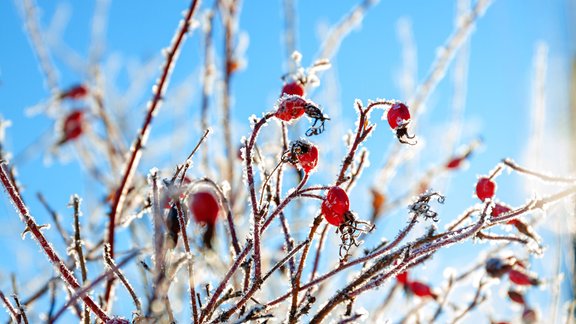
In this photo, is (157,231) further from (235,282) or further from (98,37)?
(98,37)

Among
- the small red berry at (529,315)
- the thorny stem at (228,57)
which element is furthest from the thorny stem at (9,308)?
the small red berry at (529,315)

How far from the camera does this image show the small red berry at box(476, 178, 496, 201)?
1549mm

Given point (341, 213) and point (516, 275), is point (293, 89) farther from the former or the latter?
point (516, 275)

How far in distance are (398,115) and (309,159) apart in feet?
0.78

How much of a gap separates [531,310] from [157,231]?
1.57 metres

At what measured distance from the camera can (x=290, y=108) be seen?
4.31 feet

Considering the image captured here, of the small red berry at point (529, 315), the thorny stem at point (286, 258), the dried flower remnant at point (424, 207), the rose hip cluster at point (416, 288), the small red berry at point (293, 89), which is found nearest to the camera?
the thorny stem at point (286, 258)

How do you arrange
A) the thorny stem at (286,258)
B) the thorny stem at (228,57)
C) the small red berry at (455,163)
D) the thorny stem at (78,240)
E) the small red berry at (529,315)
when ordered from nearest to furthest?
the thorny stem at (286,258)
the thorny stem at (78,240)
the small red berry at (529,315)
the thorny stem at (228,57)
the small red berry at (455,163)

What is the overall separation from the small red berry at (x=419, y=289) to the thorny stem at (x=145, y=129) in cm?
106

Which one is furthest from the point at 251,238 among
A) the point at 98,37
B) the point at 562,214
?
the point at 98,37

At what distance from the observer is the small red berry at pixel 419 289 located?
7.13 feet

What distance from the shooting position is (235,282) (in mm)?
2023

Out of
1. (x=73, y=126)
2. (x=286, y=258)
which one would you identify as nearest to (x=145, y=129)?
(x=286, y=258)

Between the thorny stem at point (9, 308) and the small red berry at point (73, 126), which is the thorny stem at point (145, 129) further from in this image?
the small red berry at point (73, 126)
